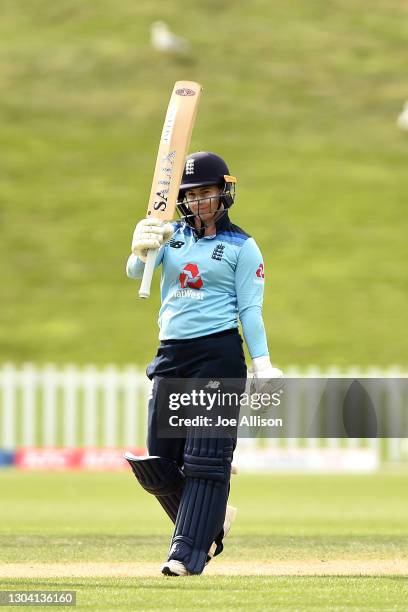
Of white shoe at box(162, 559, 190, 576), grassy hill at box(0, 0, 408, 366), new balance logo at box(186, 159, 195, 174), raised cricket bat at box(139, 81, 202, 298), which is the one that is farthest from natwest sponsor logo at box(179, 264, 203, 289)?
grassy hill at box(0, 0, 408, 366)

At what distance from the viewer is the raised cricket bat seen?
6230 mm

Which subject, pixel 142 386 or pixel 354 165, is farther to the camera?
pixel 354 165

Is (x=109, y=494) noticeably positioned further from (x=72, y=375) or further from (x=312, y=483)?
(x=72, y=375)

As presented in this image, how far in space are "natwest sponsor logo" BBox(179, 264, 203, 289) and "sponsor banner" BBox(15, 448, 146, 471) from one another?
42.2 feet

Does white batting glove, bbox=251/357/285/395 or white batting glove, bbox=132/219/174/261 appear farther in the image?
white batting glove, bbox=132/219/174/261

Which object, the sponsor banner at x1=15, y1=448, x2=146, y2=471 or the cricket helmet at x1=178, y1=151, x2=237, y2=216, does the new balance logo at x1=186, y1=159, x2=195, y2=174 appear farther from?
the sponsor banner at x1=15, y1=448, x2=146, y2=471

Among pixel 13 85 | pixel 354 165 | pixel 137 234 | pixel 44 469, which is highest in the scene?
pixel 13 85

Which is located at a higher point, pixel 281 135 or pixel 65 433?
pixel 281 135

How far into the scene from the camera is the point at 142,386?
20500 millimetres

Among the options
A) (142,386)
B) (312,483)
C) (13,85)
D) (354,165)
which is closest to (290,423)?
(142,386)

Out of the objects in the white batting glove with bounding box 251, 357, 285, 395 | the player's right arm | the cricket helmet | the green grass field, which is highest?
the cricket helmet

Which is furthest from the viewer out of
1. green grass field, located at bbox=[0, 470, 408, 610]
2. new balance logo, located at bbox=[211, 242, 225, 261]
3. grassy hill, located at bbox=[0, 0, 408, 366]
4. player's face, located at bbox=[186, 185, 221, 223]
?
grassy hill, located at bbox=[0, 0, 408, 366]

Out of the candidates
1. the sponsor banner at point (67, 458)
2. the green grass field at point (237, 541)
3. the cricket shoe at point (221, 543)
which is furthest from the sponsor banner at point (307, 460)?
the cricket shoe at point (221, 543)

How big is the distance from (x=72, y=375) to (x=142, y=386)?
99 centimetres
